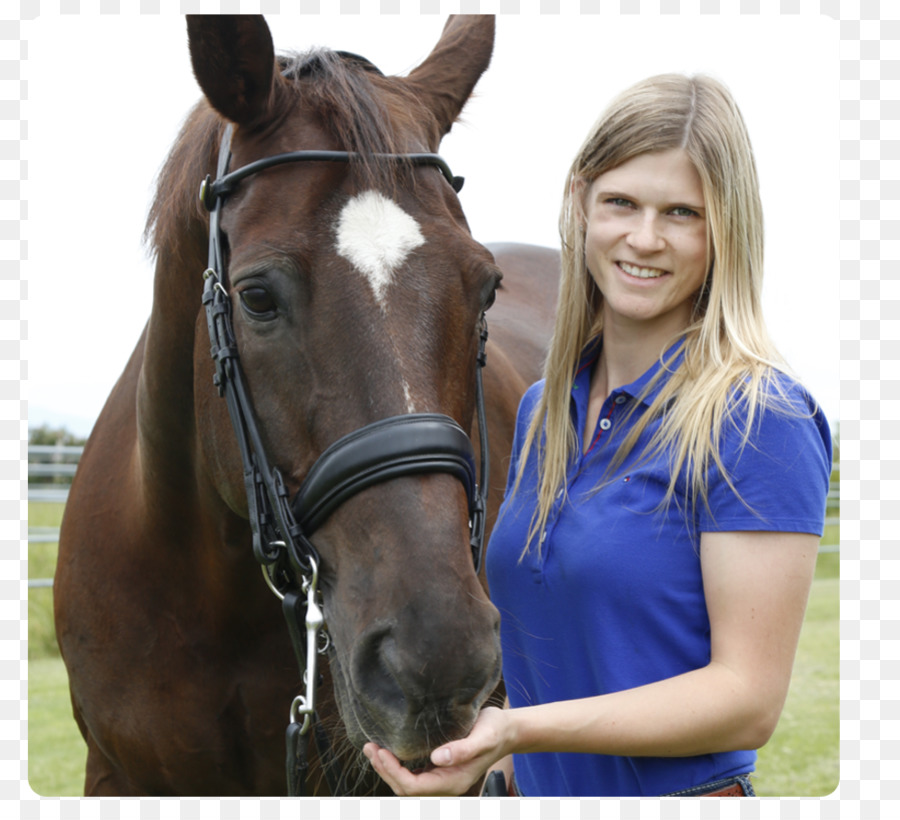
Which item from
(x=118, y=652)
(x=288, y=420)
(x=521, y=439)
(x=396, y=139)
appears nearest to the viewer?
(x=288, y=420)

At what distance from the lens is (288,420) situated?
190cm

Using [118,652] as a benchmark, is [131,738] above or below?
below

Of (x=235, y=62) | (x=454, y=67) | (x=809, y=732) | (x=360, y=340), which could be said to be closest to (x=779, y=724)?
(x=809, y=732)

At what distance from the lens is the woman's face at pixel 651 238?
6.49 feet

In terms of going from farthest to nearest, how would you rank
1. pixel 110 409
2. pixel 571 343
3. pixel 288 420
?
pixel 110 409 → pixel 571 343 → pixel 288 420

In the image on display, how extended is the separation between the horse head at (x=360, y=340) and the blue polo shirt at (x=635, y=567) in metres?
0.30

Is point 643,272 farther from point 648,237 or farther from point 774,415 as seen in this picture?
point 774,415

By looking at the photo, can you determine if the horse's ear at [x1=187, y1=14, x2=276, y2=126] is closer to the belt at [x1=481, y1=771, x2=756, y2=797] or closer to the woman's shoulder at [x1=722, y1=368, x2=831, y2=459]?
the woman's shoulder at [x1=722, y1=368, x2=831, y2=459]

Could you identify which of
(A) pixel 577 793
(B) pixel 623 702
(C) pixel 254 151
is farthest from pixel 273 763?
(C) pixel 254 151

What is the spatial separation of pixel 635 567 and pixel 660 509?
0.14 metres

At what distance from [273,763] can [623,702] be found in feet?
4.78

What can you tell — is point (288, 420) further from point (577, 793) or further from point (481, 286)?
point (577, 793)

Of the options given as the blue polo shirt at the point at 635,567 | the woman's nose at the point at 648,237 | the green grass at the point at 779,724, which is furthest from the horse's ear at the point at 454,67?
the green grass at the point at 779,724

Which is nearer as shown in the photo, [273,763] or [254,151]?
[254,151]
